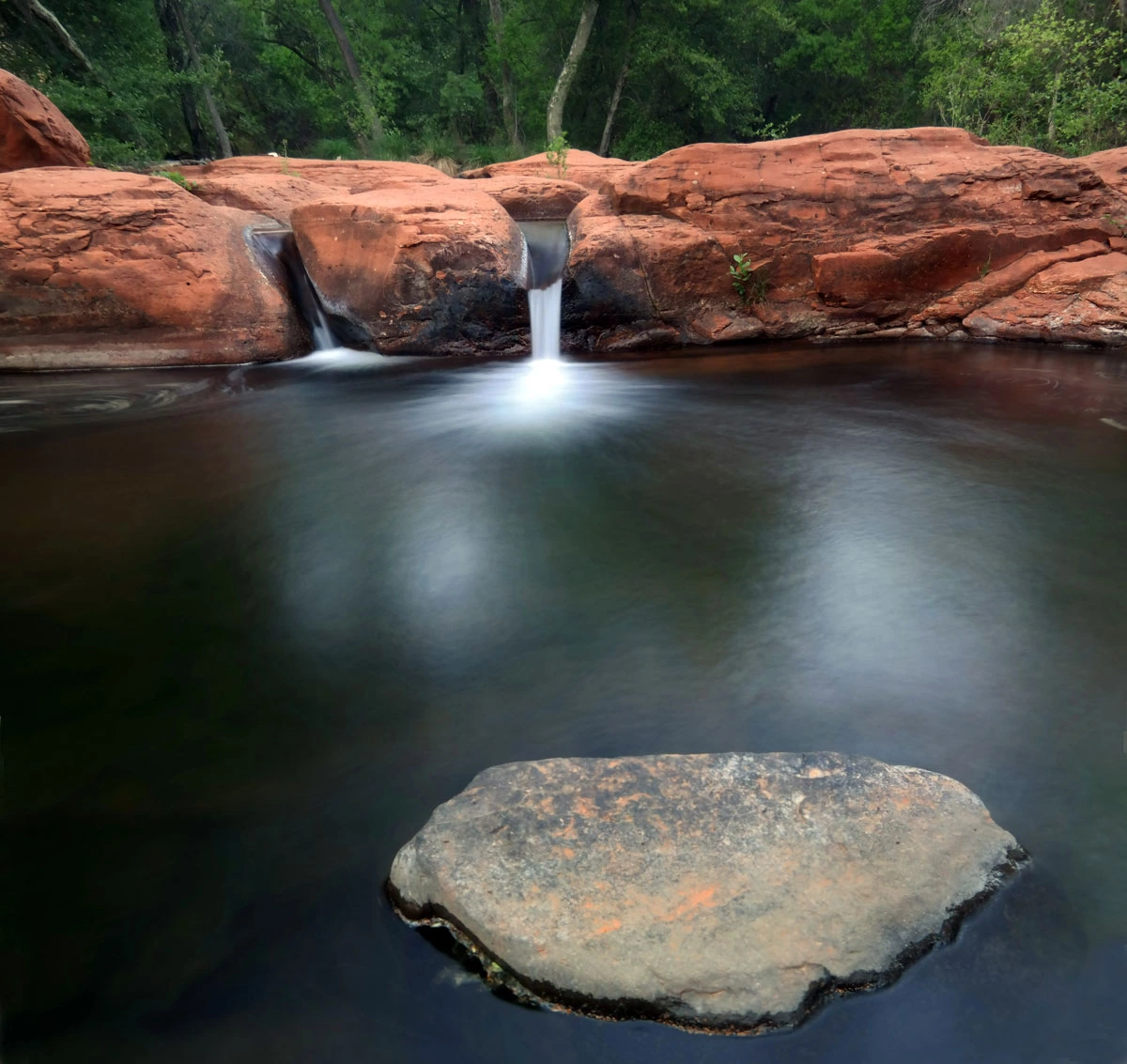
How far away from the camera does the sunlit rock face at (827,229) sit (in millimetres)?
9039

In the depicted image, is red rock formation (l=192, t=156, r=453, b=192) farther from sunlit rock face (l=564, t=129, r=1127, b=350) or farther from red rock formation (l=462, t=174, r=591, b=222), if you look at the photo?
sunlit rock face (l=564, t=129, r=1127, b=350)

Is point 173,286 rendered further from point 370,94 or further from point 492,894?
point 370,94

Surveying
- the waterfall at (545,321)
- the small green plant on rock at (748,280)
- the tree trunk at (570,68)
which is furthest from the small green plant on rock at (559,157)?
the tree trunk at (570,68)

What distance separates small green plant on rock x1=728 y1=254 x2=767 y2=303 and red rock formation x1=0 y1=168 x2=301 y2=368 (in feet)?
17.7

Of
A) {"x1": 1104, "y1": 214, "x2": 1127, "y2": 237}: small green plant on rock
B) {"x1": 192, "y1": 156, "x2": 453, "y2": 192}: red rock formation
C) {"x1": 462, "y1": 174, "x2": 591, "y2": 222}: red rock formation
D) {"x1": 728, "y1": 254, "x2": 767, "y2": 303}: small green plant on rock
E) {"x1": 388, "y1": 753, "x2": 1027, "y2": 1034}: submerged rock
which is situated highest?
{"x1": 192, "y1": 156, "x2": 453, "y2": 192}: red rock formation

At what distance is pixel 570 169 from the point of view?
1430 centimetres

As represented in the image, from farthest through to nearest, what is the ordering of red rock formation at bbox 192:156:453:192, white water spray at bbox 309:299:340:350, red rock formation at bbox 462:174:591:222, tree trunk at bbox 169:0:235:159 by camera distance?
tree trunk at bbox 169:0:235:159
red rock formation at bbox 192:156:453:192
red rock formation at bbox 462:174:591:222
white water spray at bbox 309:299:340:350

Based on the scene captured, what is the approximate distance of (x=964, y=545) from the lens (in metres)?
4.20

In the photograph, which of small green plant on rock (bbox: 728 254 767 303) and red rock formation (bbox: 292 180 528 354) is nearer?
red rock formation (bbox: 292 180 528 354)

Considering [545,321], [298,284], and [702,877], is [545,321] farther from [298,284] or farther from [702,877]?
[702,877]

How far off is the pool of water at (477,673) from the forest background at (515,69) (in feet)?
45.7

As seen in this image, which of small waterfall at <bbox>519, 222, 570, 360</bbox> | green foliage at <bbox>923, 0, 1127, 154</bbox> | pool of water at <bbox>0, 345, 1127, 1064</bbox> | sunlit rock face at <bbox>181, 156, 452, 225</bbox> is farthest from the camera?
green foliage at <bbox>923, 0, 1127, 154</bbox>

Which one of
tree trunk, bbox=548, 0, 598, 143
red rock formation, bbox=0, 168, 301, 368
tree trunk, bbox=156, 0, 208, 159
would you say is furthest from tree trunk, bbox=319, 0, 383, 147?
red rock formation, bbox=0, 168, 301, 368

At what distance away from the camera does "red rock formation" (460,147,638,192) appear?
13773 mm
